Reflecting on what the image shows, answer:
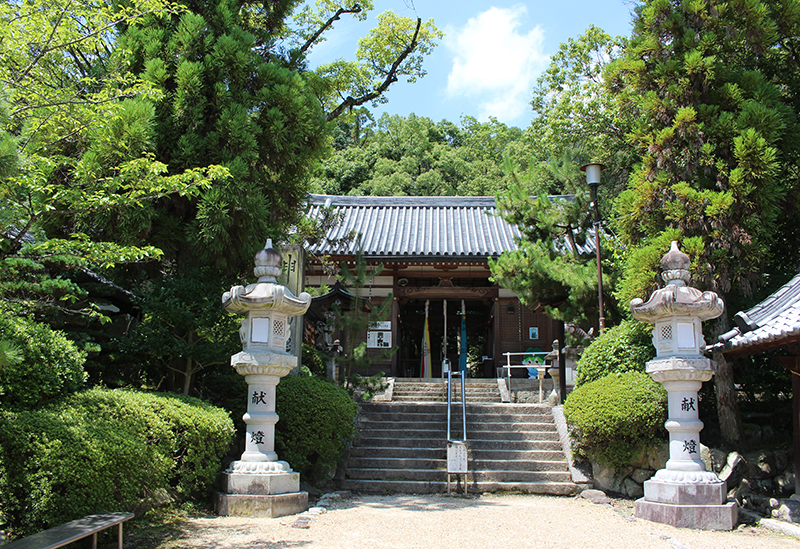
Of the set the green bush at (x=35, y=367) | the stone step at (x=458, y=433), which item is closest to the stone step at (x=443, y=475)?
the stone step at (x=458, y=433)

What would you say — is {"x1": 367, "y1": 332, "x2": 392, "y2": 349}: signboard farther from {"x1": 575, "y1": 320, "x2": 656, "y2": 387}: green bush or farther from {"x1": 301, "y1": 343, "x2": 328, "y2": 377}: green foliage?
{"x1": 575, "y1": 320, "x2": 656, "y2": 387}: green bush

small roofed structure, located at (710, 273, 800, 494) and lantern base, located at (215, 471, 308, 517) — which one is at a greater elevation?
small roofed structure, located at (710, 273, 800, 494)

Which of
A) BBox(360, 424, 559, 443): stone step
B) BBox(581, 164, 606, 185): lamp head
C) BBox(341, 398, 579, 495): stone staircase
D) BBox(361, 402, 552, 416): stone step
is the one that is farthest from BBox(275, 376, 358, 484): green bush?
BBox(581, 164, 606, 185): lamp head

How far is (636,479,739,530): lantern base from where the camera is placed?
6.09 m

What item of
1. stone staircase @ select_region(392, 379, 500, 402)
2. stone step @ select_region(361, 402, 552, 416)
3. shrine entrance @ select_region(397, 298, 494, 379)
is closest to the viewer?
stone step @ select_region(361, 402, 552, 416)

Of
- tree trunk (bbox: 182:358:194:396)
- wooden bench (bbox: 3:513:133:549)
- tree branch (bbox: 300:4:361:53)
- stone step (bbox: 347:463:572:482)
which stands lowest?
stone step (bbox: 347:463:572:482)

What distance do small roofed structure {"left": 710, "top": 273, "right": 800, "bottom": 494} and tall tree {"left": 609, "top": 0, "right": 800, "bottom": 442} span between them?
672mm

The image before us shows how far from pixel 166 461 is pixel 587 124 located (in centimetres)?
1459

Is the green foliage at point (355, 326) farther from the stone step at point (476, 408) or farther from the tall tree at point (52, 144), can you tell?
the tall tree at point (52, 144)

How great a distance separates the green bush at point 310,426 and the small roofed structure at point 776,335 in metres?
4.96

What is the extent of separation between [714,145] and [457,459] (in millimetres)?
5563

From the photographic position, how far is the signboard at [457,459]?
804cm

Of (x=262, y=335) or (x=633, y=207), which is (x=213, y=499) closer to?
(x=262, y=335)

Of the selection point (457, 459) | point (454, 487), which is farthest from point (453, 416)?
point (457, 459)
